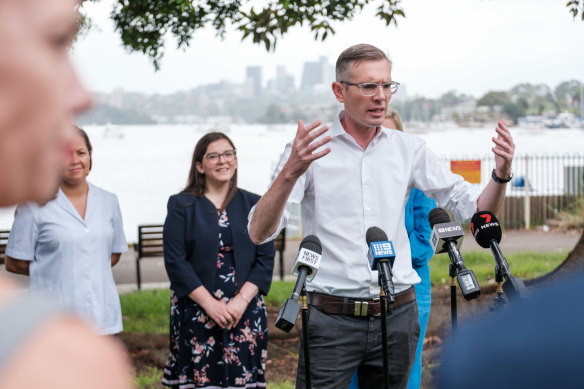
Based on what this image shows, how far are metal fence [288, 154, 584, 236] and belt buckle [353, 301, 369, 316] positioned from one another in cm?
1293

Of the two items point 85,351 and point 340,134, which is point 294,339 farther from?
point 85,351

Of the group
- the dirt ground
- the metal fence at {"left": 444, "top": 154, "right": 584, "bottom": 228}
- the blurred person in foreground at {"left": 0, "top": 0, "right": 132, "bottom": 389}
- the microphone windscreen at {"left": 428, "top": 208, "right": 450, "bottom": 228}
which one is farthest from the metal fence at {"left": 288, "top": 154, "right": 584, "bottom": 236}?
the blurred person in foreground at {"left": 0, "top": 0, "right": 132, "bottom": 389}

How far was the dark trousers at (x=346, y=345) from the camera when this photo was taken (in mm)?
3678

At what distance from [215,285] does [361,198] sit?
1.77 metres

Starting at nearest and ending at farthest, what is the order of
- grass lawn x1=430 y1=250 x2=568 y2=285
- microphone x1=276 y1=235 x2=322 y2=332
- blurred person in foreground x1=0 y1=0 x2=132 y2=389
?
blurred person in foreground x1=0 y1=0 x2=132 y2=389
microphone x1=276 y1=235 x2=322 y2=332
grass lawn x1=430 y1=250 x2=568 y2=285

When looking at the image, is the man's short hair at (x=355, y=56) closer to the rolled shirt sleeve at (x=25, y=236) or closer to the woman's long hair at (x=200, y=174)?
the woman's long hair at (x=200, y=174)

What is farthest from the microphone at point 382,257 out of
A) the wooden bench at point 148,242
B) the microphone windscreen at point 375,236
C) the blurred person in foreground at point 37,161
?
the wooden bench at point 148,242

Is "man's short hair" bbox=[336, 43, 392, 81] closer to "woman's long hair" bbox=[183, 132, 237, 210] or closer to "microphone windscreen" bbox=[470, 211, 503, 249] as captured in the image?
"microphone windscreen" bbox=[470, 211, 503, 249]

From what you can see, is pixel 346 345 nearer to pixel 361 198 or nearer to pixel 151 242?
pixel 361 198

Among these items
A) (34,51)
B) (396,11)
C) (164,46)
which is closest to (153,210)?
(164,46)

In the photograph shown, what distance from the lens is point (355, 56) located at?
3887mm

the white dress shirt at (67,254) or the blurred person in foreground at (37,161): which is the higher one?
the blurred person in foreground at (37,161)

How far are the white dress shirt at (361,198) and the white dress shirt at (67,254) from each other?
4.99ft

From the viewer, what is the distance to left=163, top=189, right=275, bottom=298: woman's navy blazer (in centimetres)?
514
